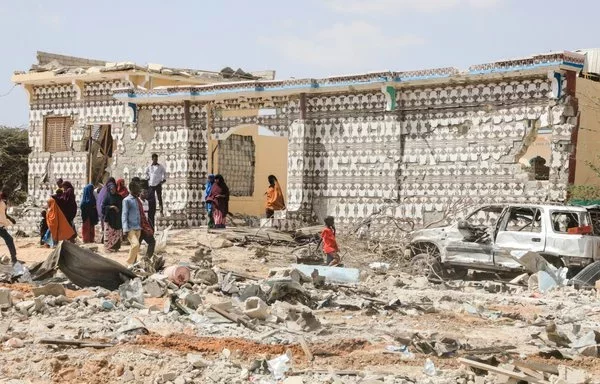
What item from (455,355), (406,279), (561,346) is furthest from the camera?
(406,279)

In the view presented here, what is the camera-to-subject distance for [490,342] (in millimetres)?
9812

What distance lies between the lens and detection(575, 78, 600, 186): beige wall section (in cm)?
1730

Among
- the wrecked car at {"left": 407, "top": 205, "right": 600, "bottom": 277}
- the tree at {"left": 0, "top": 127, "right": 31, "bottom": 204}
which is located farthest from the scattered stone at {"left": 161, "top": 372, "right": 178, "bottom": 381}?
the tree at {"left": 0, "top": 127, "right": 31, "bottom": 204}

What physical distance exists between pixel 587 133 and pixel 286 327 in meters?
9.64

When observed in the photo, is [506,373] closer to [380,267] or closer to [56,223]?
[380,267]

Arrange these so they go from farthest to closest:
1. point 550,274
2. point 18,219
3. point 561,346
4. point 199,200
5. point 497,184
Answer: point 18,219
point 199,200
point 497,184
point 550,274
point 561,346

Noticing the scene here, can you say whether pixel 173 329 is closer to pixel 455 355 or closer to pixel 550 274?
pixel 455 355

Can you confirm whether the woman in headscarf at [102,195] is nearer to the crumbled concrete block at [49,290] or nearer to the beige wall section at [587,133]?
the crumbled concrete block at [49,290]

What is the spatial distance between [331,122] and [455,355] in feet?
39.7

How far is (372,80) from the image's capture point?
19500mm

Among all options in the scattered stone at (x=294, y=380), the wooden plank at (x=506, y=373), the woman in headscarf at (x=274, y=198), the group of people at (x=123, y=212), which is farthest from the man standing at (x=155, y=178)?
the wooden plank at (x=506, y=373)

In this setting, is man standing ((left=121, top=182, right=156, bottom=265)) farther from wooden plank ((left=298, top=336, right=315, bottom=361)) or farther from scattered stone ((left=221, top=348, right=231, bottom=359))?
scattered stone ((left=221, top=348, right=231, bottom=359))

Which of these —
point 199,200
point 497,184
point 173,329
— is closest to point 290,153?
point 199,200

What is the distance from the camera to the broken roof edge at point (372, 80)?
17031 mm
